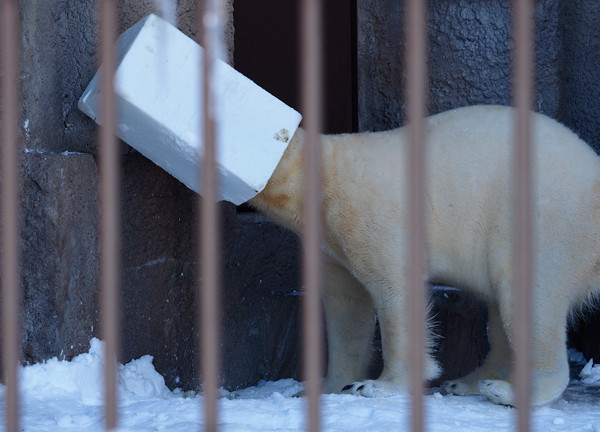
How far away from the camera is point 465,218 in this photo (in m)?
2.81

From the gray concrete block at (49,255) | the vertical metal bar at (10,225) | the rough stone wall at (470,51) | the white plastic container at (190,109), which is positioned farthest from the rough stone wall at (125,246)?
the vertical metal bar at (10,225)

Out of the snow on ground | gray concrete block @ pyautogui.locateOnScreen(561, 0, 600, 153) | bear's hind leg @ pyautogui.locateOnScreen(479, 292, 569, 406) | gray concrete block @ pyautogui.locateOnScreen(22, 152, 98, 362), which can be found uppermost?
gray concrete block @ pyautogui.locateOnScreen(561, 0, 600, 153)

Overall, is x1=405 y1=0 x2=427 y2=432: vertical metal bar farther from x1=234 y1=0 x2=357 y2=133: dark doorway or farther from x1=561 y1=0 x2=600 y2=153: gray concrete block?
x1=234 y1=0 x2=357 y2=133: dark doorway

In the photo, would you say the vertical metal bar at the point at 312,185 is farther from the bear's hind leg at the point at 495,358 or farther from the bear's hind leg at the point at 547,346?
the bear's hind leg at the point at 495,358

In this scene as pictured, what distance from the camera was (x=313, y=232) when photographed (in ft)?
5.11

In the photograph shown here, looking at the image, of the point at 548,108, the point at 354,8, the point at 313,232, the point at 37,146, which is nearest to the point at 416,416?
the point at 313,232

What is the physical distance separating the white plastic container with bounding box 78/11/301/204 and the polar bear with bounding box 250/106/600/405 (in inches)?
7.3

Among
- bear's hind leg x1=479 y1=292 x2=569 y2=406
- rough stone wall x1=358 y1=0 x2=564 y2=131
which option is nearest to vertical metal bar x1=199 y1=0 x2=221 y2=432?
bear's hind leg x1=479 y1=292 x2=569 y2=406

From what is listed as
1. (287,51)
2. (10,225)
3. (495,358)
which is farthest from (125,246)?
(287,51)

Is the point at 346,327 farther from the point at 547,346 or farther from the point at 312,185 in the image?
the point at 312,185

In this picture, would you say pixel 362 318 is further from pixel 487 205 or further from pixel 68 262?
pixel 68 262

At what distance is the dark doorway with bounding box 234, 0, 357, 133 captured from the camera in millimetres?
5090

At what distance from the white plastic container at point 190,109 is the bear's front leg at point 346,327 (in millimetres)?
651

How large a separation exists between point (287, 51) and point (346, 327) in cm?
246
